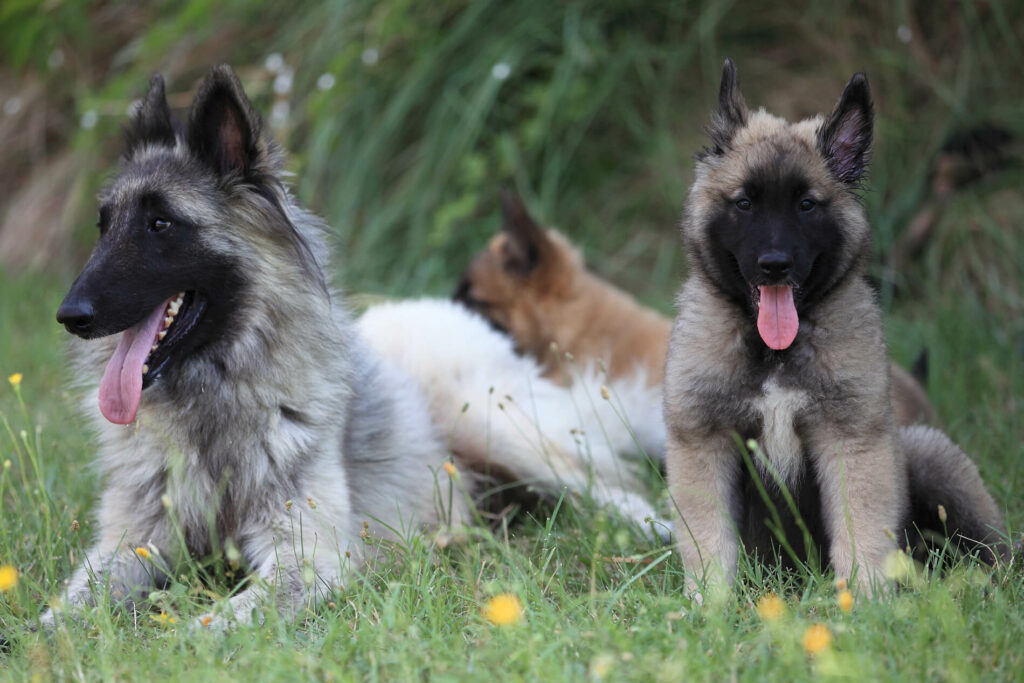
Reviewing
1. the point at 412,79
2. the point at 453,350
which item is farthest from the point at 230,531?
the point at 412,79

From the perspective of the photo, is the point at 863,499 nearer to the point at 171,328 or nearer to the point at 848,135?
the point at 848,135

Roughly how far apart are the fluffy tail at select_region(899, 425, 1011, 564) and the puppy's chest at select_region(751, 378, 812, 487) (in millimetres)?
438

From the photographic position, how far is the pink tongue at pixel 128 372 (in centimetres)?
283

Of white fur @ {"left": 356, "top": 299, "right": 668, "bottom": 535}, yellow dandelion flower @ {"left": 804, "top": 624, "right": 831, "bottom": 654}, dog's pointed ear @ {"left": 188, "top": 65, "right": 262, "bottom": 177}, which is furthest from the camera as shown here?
white fur @ {"left": 356, "top": 299, "right": 668, "bottom": 535}

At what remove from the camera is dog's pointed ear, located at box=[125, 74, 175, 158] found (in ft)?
10.4

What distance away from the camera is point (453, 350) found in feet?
14.0

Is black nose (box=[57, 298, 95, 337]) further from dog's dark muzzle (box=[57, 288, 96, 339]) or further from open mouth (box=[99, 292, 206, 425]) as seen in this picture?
open mouth (box=[99, 292, 206, 425])

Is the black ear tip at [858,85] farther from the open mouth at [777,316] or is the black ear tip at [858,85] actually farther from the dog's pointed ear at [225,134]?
the dog's pointed ear at [225,134]

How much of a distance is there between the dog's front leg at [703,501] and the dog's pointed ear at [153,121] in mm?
1882

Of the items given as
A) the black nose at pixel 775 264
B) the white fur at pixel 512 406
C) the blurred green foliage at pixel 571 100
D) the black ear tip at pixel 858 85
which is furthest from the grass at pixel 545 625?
the blurred green foliage at pixel 571 100

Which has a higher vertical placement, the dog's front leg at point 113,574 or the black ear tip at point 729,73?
the black ear tip at point 729,73

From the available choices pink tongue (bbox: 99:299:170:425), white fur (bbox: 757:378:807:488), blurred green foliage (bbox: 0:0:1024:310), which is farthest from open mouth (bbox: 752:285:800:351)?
blurred green foliage (bbox: 0:0:1024:310)

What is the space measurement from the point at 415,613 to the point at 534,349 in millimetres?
2755

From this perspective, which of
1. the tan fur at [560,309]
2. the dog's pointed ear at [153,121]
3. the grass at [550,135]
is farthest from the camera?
the tan fur at [560,309]
